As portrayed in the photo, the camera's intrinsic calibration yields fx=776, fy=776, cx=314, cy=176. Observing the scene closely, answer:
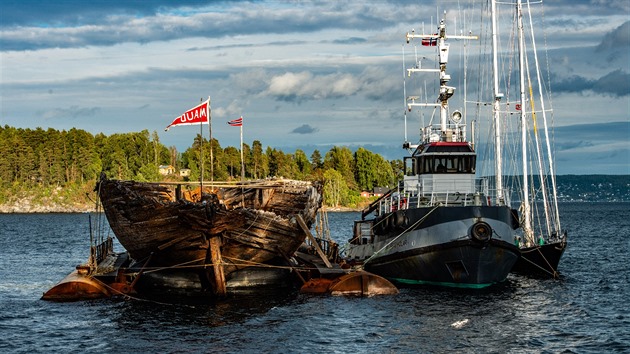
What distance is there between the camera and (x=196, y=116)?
125 feet

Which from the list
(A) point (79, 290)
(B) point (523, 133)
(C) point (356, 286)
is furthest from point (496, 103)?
(A) point (79, 290)

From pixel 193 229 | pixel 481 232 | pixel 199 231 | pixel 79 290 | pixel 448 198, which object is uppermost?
pixel 448 198

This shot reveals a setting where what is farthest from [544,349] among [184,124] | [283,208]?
[283,208]

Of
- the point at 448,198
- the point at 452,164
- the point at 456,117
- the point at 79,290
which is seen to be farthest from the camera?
the point at 456,117

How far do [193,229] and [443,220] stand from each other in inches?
510

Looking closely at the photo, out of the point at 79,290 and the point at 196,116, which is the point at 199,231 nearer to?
the point at 196,116

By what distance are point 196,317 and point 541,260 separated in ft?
83.3

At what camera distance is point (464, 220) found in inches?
1580

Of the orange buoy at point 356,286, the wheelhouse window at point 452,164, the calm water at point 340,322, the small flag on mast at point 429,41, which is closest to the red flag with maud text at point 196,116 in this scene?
the calm water at point 340,322

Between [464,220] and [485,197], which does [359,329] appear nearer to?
[464,220]

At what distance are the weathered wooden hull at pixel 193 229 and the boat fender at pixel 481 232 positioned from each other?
9044mm

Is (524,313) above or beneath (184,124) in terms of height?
beneath

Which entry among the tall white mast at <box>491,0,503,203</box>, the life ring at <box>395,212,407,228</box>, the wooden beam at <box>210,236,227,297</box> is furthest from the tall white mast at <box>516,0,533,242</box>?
the wooden beam at <box>210,236,227,297</box>

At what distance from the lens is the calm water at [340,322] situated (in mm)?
30172
